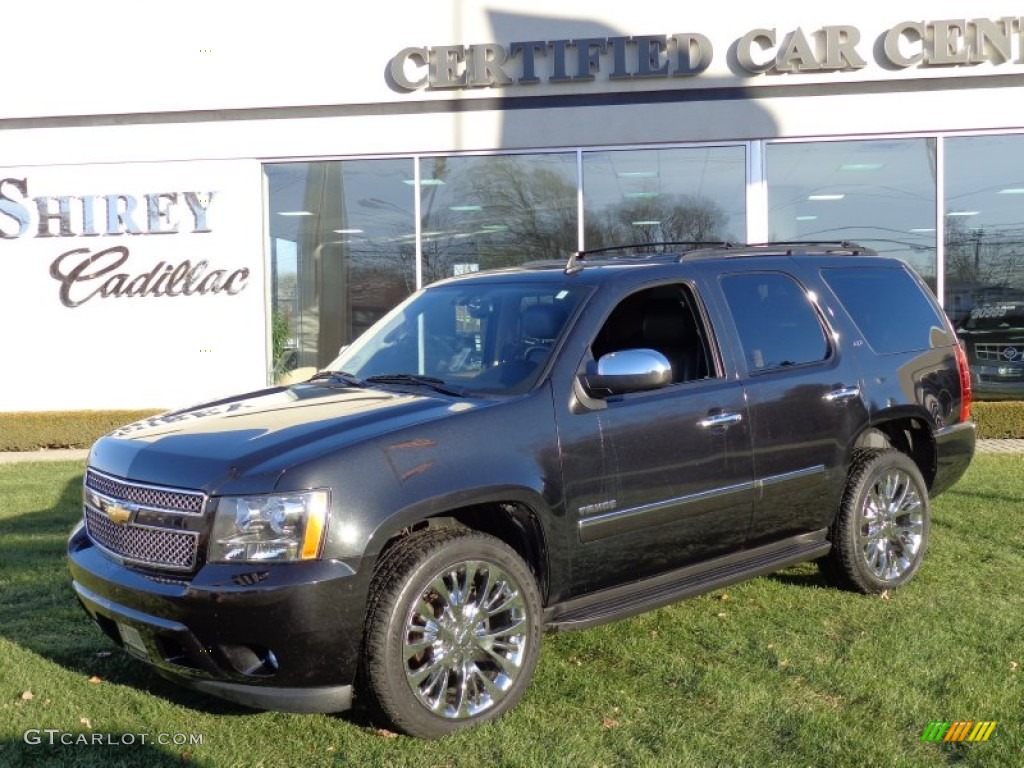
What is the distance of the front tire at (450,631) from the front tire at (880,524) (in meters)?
2.16

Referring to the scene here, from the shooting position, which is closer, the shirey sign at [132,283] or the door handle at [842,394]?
the door handle at [842,394]

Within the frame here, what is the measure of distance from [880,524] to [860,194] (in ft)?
28.0

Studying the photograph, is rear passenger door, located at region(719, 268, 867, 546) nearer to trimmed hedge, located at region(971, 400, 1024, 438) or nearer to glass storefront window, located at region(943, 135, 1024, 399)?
trimmed hedge, located at region(971, 400, 1024, 438)

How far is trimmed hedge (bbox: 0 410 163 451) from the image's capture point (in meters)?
12.9

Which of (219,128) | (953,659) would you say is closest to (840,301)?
(953,659)

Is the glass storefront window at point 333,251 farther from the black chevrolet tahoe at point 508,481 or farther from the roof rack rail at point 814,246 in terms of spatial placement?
the black chevrolet tahoe at point 508,481

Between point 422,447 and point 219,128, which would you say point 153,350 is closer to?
point 219,128

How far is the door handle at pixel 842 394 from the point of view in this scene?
18.2 feet

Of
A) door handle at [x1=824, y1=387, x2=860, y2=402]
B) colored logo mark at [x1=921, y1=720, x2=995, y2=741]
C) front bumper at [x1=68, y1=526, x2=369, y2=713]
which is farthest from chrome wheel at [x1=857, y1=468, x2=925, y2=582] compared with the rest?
front bumper at [x1=68, y1=526, x2=369, y2=713]

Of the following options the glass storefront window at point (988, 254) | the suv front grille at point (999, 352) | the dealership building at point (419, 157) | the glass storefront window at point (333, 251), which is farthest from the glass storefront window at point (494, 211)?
the suv front grille at point (999, 352)

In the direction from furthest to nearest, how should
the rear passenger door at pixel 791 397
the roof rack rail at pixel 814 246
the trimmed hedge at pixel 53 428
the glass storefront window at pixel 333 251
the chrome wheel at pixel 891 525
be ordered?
1. the glass storefront window at pixel 333 251
2. the trimmed hedge at pixel 53 428
3. the roof rack rail at pixel 814 246
4. the chrome wheel at pixel 891 525
5. the rear passenger door at pixel 791 397

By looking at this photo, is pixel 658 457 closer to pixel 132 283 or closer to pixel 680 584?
pixel 680 584

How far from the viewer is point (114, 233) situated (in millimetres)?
14117

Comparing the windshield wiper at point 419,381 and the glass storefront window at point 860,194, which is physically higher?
the glass storefront window at point 860,194
